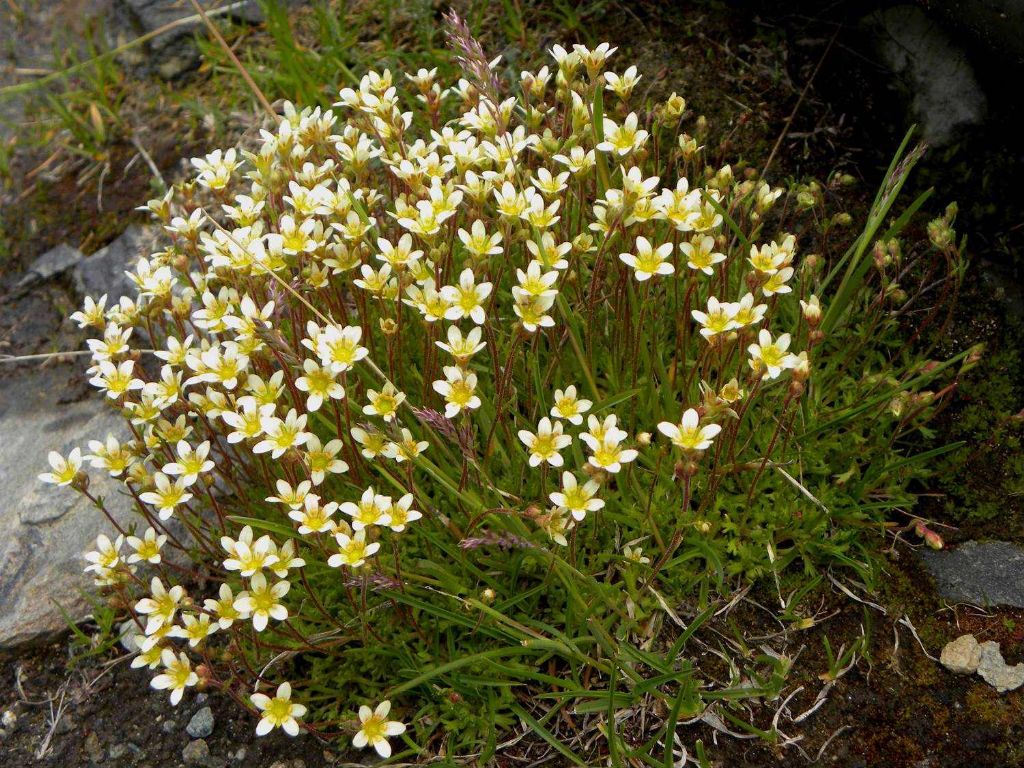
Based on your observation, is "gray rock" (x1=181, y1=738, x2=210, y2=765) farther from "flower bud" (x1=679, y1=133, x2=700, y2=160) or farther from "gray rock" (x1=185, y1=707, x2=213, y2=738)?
"flower bud" (x1=679, y1=133, x2=700, y2=160)

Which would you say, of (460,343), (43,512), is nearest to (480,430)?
(460,343)

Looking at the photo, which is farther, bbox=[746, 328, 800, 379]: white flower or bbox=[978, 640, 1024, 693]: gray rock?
bbox=[978, 640, 1024, 693]: gray rock

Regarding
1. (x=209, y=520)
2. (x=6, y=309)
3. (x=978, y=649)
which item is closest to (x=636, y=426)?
(x=978, y=649)

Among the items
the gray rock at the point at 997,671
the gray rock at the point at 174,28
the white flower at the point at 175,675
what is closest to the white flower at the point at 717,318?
the gray rock at the point at 997,671

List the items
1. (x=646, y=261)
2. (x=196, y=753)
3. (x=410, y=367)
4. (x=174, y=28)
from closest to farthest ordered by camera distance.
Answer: (x=646, y=261) → (x=196, y=753) → (x=410, y=367) → (x=174, y=28)

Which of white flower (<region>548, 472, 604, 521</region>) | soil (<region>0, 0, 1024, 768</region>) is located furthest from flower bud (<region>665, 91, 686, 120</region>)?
white flower (<region>548, 472, 604, 521</region>)

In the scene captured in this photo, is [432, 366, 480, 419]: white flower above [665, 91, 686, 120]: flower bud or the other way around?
the other way around

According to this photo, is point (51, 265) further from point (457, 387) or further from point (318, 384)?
point (457, 387)
